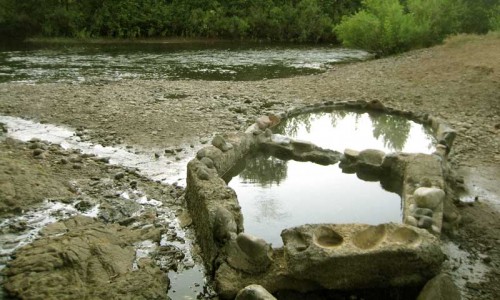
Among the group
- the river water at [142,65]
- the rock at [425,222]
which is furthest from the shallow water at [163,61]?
the rock at [425,222]

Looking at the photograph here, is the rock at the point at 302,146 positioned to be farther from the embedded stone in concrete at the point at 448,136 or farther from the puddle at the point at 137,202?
the embedded stone in concrete at the point at 448,136

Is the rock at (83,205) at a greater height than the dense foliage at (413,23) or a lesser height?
lesser

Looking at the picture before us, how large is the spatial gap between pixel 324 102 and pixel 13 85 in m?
9.00

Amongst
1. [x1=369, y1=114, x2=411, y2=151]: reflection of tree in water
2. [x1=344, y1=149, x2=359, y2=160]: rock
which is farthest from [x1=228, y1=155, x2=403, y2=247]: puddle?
[x1=369, y1=114, x2=411, y2=151]: reflection of tree in water

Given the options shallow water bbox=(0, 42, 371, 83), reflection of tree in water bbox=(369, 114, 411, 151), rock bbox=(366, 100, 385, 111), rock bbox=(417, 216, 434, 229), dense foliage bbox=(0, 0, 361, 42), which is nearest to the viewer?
rock bbox=(417, 216, 434, 229)

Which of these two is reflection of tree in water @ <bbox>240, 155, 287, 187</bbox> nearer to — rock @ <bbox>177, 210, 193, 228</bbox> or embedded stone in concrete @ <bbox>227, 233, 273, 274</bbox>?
rock @ <bbox>177, 210, 193, 228</bbox>

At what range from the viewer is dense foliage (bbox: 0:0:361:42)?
1162 inches

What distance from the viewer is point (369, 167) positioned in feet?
26.3

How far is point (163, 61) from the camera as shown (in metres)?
20.9

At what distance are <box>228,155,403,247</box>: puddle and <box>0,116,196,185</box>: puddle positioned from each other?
100 centimetres

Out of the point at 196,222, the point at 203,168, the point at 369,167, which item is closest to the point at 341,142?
the point at 369,167

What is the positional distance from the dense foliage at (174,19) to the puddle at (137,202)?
69.5 ft

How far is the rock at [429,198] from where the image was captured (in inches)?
230

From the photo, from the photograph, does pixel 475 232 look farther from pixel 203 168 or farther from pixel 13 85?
pixel 13 85
